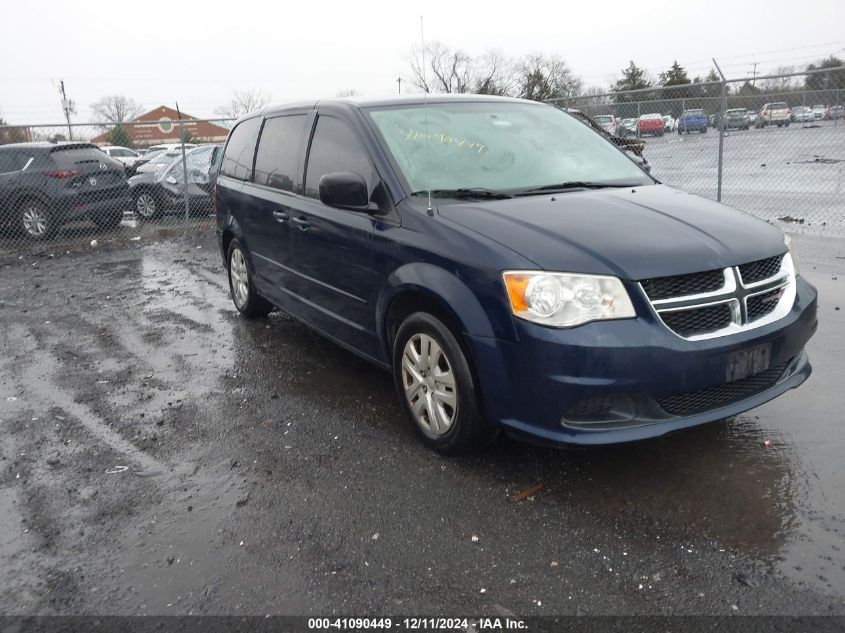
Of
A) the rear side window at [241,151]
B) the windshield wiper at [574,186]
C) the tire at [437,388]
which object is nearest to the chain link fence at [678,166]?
the rear side window at [241,151]

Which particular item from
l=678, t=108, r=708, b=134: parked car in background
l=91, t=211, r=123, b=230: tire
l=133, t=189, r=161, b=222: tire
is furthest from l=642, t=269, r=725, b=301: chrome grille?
l=133, t=189, r=161, b=222: tire

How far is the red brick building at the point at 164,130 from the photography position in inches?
712

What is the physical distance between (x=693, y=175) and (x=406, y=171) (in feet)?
34.0

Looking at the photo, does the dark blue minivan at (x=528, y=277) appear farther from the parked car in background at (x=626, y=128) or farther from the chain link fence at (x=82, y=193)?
the parked car in background at (x=626, y=128)

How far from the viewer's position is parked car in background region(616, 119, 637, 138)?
1276 centimetres

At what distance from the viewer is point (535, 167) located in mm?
4242

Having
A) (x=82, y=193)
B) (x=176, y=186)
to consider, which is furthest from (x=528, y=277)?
(x=176, y=186)

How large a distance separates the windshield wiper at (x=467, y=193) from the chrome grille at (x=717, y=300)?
1107 millimetres

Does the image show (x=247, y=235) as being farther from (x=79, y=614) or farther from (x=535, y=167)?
(x=79, y=614)

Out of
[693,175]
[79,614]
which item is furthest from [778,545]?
[693,175]

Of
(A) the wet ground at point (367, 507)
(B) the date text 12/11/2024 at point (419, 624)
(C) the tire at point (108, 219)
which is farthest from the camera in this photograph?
(C) the tire at point (108, 219)

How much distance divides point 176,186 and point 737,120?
9.94 meters

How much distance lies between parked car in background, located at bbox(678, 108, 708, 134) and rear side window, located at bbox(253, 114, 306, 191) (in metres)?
8.56

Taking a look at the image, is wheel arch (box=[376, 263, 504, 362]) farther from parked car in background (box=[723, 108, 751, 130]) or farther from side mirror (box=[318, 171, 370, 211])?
parked car in background (box=[723, 108, 751, 130])
